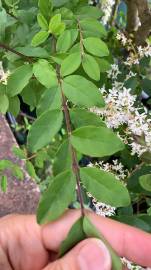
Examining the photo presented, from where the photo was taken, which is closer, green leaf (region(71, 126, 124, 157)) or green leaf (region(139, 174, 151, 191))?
green leaf (region(71, 126, 124, 157))

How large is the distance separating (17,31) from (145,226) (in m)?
0.39

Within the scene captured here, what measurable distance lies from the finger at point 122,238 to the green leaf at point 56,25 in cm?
28

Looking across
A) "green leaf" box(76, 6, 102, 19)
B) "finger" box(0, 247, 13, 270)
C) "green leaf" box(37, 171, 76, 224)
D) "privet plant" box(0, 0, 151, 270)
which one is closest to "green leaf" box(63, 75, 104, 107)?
"privet plant" box(0, 0, 151, 270)

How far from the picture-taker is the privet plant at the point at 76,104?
2.15ft

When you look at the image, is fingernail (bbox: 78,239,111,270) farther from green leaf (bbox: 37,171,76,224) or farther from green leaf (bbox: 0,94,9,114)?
green leaf (bbox: 0,94,9,114)

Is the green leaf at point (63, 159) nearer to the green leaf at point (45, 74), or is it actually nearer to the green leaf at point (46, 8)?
the green leaf at point (45, 74)

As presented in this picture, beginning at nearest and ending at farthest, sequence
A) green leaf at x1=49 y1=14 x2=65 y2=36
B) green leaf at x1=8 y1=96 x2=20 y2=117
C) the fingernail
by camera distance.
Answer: the fingernail < green leaf at x1=49 y1=14 x2=65 y2=36 < green leaf at x1=8 y1=96 x2=20 y2=117

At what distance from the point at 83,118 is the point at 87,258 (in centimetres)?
19

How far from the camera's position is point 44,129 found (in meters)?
0.69

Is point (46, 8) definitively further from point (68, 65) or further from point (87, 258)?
point (87, 258)

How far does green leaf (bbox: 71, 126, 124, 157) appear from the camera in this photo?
2.13ft

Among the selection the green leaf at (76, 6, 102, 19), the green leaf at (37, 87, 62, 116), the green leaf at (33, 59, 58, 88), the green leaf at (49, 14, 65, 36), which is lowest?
the green leaf at (37, 87, 62, 116)

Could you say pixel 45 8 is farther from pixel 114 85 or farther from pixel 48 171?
pixel 48 171

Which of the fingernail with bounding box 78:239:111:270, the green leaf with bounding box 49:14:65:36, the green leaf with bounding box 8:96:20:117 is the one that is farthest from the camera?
the green leaf with bounding box 8:96:20:117
